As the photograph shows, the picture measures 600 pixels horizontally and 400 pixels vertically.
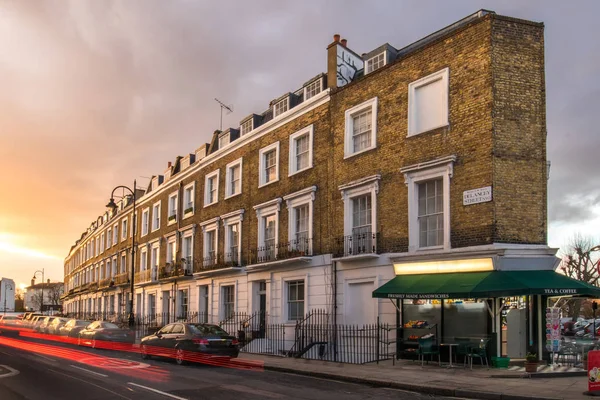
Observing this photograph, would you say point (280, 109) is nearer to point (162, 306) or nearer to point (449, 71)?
point (449, 71)

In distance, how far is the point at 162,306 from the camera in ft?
131

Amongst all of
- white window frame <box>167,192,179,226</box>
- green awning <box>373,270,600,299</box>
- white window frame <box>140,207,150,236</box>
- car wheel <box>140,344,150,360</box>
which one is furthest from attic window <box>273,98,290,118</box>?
white window frame <box>140,207,150,236</box>

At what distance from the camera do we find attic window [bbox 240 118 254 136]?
31.0 m

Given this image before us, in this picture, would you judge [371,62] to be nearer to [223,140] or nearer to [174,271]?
[223,140]

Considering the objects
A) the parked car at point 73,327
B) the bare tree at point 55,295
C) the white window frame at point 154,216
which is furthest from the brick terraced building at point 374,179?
the bare tree at point 55,295

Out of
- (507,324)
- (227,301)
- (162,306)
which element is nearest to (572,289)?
(507,324)

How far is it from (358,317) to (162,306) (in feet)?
71.4

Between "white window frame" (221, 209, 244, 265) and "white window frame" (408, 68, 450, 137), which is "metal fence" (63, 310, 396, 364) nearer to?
"white window frame" (221, 209, 244, 265)

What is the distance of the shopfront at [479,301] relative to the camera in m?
15.8

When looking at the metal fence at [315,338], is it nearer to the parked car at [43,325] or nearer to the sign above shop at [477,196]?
the sign above shop at [477,196]

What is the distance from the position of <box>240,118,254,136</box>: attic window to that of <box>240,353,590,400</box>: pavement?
15111 millimetres

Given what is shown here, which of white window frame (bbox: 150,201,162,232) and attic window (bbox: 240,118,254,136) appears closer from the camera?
attic window (bbox: 240,118,254,136)

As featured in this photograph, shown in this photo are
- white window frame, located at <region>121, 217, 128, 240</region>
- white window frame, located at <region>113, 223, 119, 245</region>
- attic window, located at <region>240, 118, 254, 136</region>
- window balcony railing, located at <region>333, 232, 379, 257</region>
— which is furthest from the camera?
white window frame, located at <region>113, 223, 119, 245</region>

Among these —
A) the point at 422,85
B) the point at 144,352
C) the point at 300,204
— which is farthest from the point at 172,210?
the point at 422,85
